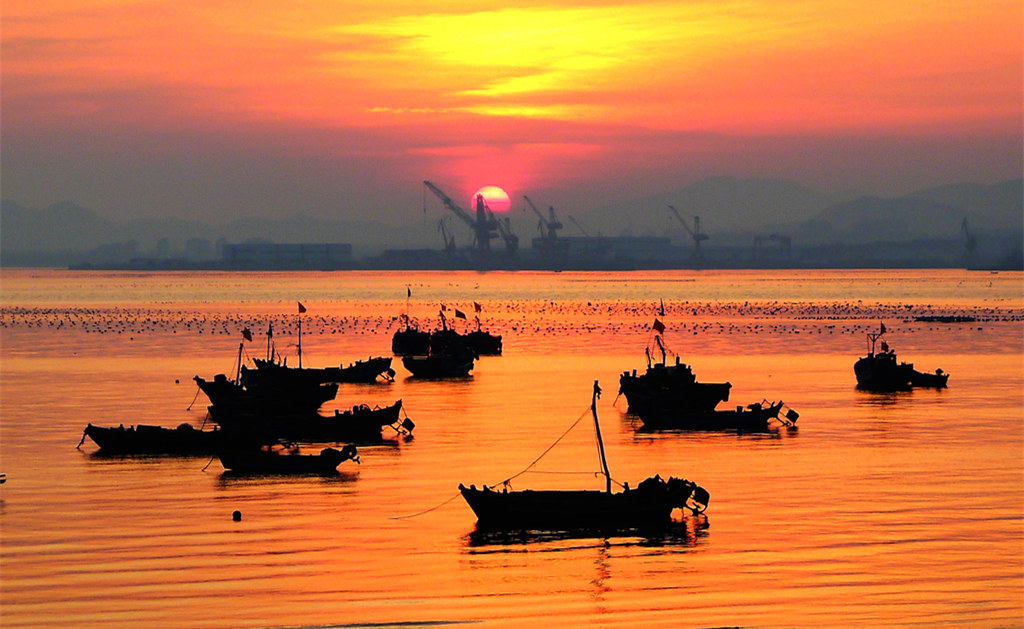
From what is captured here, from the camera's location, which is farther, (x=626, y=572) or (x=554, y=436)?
(x=554, y=436)

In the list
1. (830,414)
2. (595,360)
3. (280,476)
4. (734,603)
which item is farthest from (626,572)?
(595,360)

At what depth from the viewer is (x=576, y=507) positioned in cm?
3706

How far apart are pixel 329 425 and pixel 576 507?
20.6 m

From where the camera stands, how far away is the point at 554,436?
55.5 metres

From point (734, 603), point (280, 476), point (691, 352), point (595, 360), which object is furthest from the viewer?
point (691, 352)

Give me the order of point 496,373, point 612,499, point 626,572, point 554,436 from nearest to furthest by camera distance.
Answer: point 626,572 → point 612,499 → point 554,436 → point 496,373

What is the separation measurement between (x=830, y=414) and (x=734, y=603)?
36.3 meters

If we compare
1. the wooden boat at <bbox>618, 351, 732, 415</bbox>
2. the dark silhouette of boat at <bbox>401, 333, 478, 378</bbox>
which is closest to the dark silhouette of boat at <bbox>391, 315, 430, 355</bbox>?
the dark silhouette of boat at <bbox>401, 333, 478, 378</bbox>

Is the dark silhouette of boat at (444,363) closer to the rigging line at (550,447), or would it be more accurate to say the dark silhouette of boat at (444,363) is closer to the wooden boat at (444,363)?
the wooden boat at (444,363)

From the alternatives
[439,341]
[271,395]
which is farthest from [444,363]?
[271,395]

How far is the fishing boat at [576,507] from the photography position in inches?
1460

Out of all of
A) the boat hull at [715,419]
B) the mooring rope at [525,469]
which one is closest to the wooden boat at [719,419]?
the boat hull at [715,419]

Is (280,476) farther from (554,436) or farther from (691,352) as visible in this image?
(691,352)

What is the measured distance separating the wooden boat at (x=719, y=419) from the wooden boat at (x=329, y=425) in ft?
36.7
